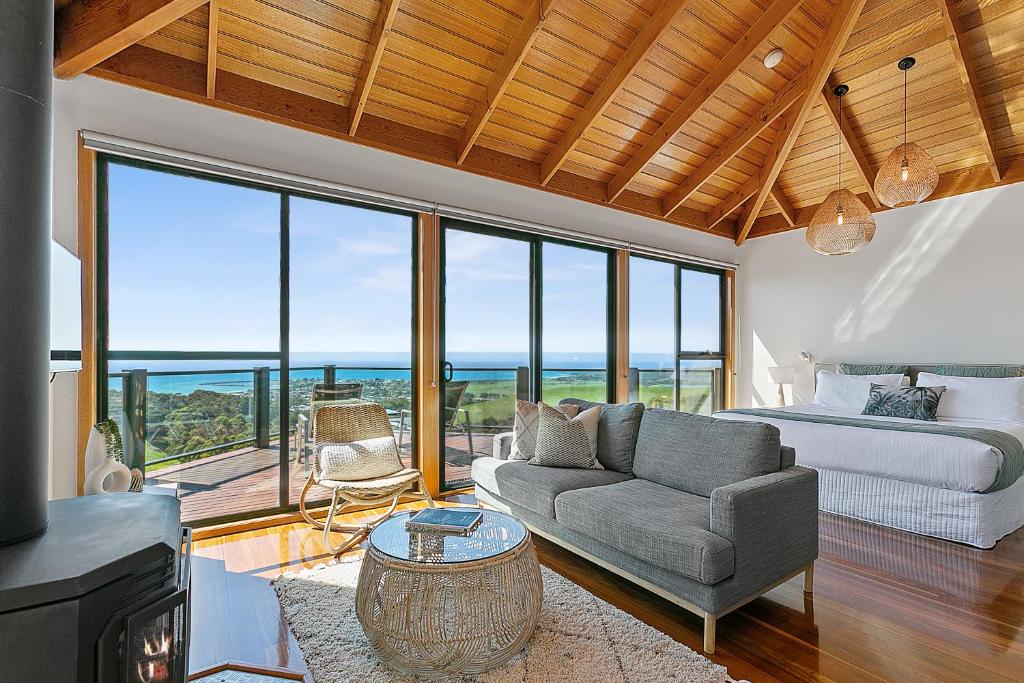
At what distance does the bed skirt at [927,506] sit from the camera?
3193 millimetres

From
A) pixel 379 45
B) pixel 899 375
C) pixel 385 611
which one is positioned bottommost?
pixel 385 611

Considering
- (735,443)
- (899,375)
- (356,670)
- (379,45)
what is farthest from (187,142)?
(899,375)

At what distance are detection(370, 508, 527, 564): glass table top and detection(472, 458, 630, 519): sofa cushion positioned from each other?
2.00 feet

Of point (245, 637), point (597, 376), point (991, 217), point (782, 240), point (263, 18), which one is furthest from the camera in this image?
point (782, 240)

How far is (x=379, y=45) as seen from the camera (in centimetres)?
323

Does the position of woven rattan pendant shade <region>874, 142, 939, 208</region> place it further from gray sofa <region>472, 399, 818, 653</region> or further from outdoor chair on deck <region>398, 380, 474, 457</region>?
outdoor chair on deck <region>398, 380, 474, 457</region>

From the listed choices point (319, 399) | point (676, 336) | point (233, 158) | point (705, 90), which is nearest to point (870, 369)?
point (676, 336)

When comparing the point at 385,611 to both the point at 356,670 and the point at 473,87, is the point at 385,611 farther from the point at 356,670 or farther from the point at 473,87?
the point at 473,87

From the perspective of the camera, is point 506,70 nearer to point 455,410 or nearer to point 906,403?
point 455,410

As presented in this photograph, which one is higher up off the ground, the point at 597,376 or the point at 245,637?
the point at 597,376

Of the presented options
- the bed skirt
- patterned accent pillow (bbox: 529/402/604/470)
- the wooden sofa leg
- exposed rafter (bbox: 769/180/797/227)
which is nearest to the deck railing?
patterned accent pillow (bbox: 529/402/604/470)

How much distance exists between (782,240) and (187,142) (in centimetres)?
603

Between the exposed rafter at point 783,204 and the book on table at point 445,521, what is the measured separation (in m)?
5.20

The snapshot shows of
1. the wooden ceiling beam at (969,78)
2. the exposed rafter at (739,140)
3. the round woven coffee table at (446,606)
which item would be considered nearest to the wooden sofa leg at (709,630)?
the round woven coffee table at (446,606)
